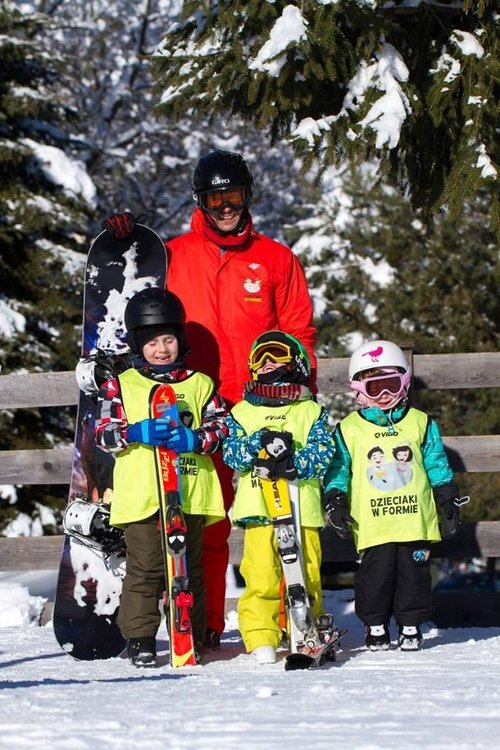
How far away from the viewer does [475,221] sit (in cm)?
2022

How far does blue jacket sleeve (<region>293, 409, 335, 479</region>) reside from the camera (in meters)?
4.82

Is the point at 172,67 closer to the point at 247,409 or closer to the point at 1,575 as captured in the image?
the point at 247,409

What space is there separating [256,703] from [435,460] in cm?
195

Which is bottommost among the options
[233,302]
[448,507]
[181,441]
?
[448,507]

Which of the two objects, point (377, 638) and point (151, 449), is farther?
point (377, 638)

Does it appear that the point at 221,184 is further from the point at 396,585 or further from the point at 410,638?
the point at 410,638

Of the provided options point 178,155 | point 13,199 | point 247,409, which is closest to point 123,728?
point 247,409

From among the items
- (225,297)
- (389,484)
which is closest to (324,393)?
(225,297)

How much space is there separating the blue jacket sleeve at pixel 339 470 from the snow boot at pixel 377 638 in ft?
1.96

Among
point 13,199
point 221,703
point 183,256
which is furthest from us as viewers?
point 13,199

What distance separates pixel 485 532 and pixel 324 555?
2.78 feet

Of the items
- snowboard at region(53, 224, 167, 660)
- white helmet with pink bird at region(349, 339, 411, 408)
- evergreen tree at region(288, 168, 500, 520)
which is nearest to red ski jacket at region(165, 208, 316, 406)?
white helmet with pink bird at region(349, 339, 411, 408)

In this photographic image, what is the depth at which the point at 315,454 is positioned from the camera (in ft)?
15.9

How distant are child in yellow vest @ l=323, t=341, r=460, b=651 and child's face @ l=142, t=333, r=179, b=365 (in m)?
0.82
